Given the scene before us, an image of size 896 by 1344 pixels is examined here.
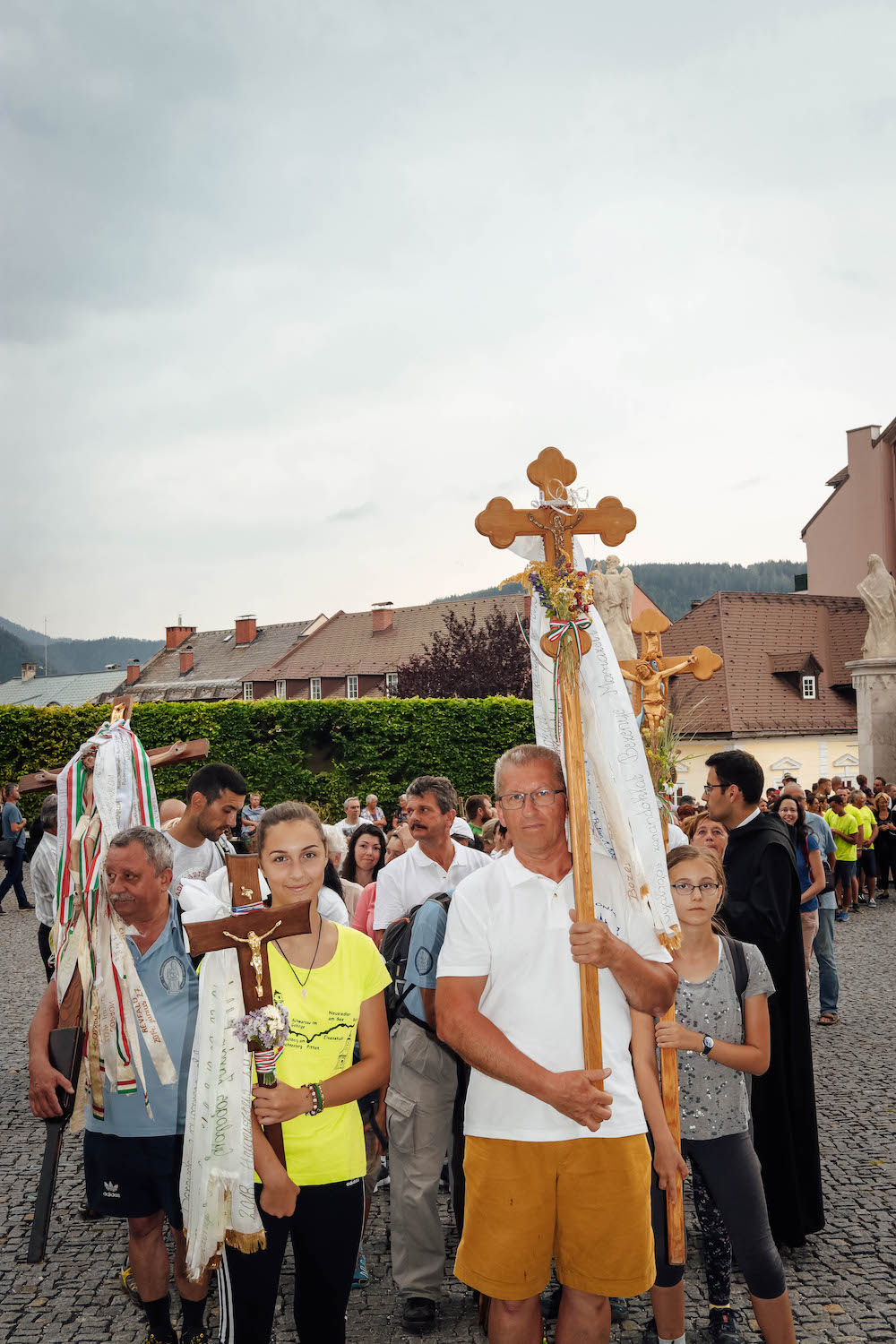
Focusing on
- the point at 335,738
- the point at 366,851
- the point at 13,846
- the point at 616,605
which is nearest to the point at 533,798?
the point at 366,851

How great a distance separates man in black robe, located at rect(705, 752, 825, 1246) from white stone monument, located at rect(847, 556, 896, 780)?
18.3m

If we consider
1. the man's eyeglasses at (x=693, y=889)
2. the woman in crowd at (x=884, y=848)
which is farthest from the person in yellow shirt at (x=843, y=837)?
the man's eyeglasses at (x=693, y=889)

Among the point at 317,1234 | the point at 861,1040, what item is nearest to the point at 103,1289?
the point at 317,1234

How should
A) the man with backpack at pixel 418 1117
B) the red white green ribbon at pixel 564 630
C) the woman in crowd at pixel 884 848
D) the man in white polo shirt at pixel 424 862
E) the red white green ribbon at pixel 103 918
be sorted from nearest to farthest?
the red white green ribbon at pixel 564 630
the red white green ribbon at pixel 103 918
the man with backpack at pixel 418 1117
the man in white polo shirt at pixel 424 862
the woman in crowd at pixel 884 848

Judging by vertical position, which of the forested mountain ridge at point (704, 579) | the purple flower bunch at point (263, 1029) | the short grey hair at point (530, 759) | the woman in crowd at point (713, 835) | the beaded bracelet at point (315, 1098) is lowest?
the beaded bracelet at point (315, 1098)

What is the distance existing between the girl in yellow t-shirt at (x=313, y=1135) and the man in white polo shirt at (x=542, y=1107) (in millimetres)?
286

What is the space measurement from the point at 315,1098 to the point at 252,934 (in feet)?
1.67

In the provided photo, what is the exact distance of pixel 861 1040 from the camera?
8742 millimetres

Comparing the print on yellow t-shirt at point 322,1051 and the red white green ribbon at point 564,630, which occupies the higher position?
the red white green ribbon at point 564,630

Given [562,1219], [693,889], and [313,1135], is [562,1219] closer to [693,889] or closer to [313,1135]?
[313,1135]

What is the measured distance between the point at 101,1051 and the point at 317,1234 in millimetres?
1155

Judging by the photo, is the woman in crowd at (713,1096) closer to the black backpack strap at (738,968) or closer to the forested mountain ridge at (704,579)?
the black backpack strap at (738,968)

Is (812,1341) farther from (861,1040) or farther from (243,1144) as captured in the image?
(861,1040)

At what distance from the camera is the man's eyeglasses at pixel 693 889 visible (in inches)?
156
